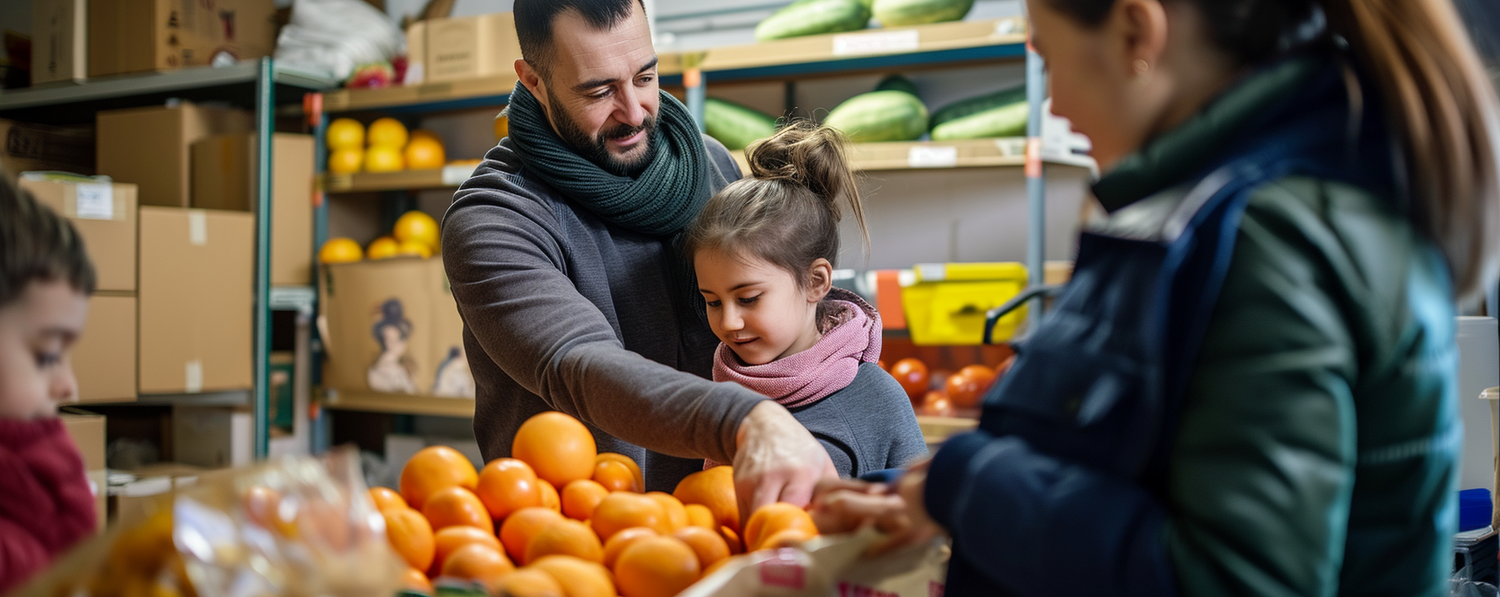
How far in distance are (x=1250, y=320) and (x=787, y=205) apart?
1.00m

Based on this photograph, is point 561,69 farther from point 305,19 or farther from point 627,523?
point 305,19

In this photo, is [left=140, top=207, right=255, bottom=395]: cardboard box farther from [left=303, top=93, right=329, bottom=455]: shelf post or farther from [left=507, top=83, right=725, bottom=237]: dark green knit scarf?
[left=507, top=83, right=725, bottom=237]: dark green knit scarf

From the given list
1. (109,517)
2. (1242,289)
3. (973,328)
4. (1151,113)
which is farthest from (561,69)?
(109,517)

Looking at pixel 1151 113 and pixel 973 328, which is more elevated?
pixel 1151 113

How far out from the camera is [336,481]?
0.57 metres

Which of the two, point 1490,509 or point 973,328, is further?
point 973,328

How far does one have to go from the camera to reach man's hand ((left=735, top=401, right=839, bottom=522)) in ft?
2.92

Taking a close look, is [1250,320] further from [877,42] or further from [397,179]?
[397,179]

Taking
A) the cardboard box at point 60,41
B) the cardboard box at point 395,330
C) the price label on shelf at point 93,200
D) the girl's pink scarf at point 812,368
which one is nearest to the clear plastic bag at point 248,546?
the girl's pink scarf at point 812,368

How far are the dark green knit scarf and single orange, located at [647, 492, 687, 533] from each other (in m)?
0.59

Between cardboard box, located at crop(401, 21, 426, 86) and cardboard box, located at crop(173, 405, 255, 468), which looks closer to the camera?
cardboard box, located at crop(173, 405, 255, 468)

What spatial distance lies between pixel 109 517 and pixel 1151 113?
3294mm

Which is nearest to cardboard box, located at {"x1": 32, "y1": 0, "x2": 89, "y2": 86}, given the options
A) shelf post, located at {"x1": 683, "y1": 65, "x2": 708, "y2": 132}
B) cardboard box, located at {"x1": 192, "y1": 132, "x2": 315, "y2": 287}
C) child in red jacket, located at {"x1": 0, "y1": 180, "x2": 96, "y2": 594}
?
cardboard box, located at {"x1": 192, "y1": 132, "x2": 315, "y2": 287}

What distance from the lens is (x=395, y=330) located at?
3.60 metres
